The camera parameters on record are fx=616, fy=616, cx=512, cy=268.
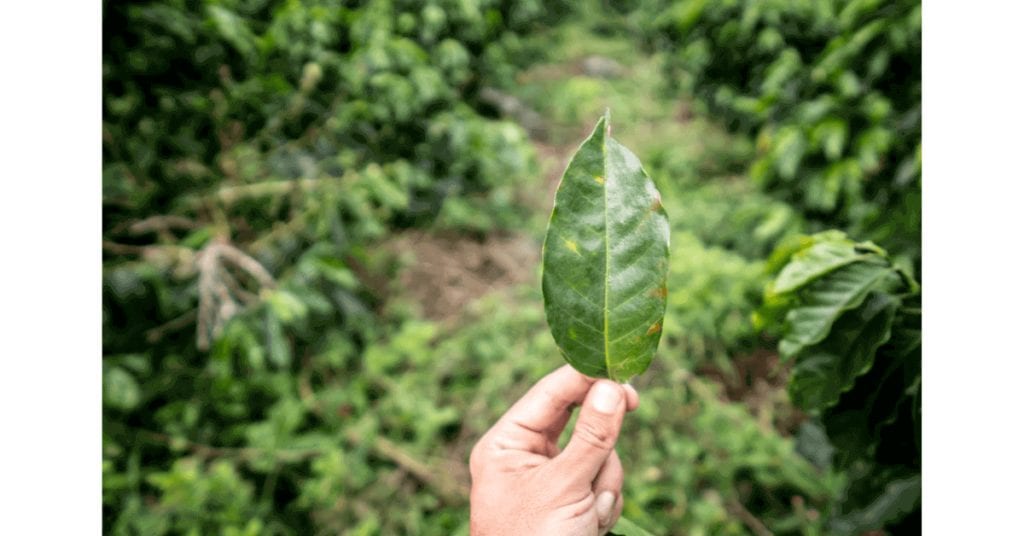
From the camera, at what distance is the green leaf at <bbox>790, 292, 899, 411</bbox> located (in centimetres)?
91

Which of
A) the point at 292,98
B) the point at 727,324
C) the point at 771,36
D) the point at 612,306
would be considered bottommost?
the point at 727,324

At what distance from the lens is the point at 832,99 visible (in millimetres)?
2059

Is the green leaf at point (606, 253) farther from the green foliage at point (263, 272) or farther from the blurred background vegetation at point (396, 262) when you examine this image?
the green foliage at point (263, 272)

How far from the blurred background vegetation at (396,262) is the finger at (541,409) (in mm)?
564

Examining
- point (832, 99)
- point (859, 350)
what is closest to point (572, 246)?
point (859, 350)

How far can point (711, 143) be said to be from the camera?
2.96 meters

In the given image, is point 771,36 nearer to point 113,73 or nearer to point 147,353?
point 113,73

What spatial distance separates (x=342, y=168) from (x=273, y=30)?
496mm

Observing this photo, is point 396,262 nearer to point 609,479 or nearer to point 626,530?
point 609,479

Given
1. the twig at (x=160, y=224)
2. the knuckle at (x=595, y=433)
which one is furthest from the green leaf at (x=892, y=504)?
the twig at (x=160, y=224)

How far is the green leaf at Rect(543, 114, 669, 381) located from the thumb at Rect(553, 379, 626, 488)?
0.52 ft

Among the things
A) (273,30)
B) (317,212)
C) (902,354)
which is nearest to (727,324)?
(902,354)

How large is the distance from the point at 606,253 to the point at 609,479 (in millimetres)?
455

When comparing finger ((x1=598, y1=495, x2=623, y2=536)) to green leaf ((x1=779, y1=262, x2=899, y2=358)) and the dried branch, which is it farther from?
the dried branch
